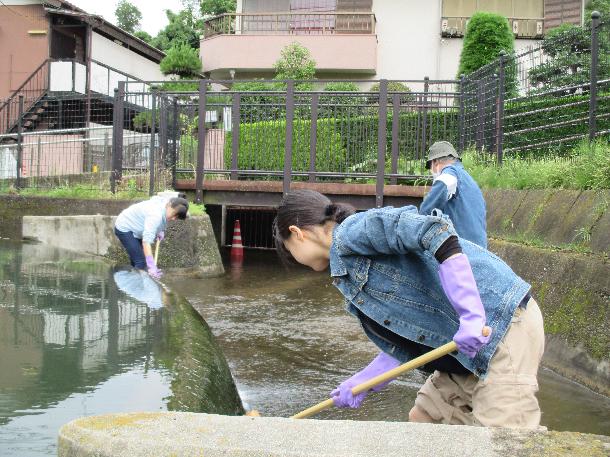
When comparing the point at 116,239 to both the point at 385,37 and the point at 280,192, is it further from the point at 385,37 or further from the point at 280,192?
the point at 385,37

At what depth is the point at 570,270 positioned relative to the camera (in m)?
5.83

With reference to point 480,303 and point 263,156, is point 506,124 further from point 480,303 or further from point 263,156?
point 480,303

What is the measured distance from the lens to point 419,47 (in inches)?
1026

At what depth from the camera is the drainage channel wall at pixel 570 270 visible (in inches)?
205

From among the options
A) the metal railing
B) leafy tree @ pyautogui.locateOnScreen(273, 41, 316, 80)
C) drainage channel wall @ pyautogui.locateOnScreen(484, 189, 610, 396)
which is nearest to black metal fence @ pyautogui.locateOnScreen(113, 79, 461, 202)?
drainage channel wall @ pyautogui.locateOnScreen(484, 189, 610, 396)

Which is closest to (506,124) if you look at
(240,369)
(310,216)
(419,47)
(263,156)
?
(263,156)

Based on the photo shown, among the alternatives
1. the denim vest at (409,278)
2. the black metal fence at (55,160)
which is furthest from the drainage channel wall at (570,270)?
the black metal fence at (55,160)

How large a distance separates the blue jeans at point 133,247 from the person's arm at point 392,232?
6.49 meters

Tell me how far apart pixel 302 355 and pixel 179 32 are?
32210mm

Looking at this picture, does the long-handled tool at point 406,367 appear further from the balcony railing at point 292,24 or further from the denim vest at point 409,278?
the balcony railing at point 292,24

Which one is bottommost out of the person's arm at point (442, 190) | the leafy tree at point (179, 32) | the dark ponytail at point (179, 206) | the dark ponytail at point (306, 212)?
the dark ponytail at point (179, 206)

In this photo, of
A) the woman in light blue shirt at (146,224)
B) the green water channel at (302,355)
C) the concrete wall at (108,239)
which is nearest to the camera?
the green water channel at (302,355)

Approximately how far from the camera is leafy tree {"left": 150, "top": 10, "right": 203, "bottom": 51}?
36031 mm

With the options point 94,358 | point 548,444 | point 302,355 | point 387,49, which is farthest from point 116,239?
point 387,49
